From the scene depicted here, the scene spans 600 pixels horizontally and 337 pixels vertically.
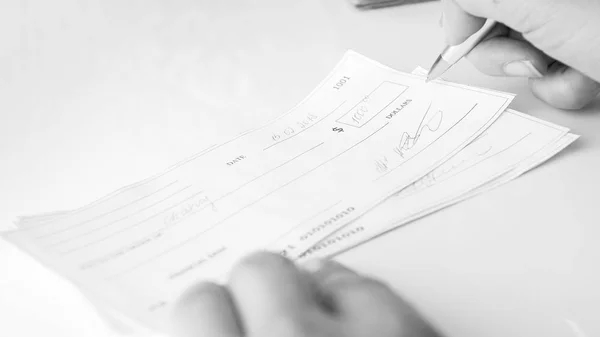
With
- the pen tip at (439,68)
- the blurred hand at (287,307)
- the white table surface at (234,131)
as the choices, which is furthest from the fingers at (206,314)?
the pen tip at (439,68)

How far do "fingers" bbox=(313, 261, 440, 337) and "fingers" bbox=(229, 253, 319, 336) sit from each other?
1 cm

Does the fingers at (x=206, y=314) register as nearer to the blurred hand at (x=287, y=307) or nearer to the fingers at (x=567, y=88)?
the blurred hand at (x=287, y=307)

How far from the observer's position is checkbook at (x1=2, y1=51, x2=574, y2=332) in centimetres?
41

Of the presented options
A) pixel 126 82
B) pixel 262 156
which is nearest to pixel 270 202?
pixel 262 156

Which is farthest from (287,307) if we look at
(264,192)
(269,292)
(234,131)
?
(234,131)

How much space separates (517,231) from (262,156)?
24cm

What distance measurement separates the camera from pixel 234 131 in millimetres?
606

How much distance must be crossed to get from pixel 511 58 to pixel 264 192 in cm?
32

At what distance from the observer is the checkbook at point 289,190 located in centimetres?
41

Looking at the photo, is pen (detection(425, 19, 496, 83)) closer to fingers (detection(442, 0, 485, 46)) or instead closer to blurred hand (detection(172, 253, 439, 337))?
fingers (detection(442, 0, 485, 46))

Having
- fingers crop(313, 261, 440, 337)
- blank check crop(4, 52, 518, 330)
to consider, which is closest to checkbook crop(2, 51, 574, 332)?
blank check crop(4, 52, 518, 330)

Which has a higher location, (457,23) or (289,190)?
(457,23)

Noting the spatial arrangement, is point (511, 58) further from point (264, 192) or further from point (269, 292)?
point (269, 292)

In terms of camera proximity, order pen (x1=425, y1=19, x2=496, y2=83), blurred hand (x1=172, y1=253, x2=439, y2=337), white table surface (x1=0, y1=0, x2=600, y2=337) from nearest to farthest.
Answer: blurred hand (x1=172, y1=253, x2=439, y2=337), white table surface (x1=0, y1=0, x2=600, y2=337), pen (x1=425, y1=19, x2=496, y2=83)
